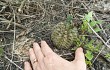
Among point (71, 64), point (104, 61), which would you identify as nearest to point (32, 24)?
point (71, 64)

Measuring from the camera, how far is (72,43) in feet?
8.40

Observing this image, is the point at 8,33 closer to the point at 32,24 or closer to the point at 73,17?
the point at 32,24

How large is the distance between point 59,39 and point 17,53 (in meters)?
0.45

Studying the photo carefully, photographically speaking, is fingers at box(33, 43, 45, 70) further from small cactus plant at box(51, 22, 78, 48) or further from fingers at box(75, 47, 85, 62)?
fingers at box(75, 47, 85, 62)

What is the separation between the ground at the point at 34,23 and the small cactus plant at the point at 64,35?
76mm

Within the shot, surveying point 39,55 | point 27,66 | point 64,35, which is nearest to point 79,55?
point 64,35

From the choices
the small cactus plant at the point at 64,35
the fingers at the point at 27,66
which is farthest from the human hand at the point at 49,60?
the small cactus plant at the point at 64,35

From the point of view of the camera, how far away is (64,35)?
8.31 feet

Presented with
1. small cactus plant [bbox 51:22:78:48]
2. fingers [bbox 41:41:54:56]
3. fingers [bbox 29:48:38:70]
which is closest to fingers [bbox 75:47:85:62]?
small cactus plant [bbox 51:22:78:48]

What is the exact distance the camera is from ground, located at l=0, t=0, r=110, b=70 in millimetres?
2574

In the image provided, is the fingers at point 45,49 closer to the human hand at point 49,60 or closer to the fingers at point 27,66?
the human hand at point 49,60

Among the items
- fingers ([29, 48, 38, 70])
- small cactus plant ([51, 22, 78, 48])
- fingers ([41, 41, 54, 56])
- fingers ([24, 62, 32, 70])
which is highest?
small cactus plant ([51, 22, 78, 48])

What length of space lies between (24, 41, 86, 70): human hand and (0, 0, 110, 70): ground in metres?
0.10

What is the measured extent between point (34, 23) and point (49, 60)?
49 cm
